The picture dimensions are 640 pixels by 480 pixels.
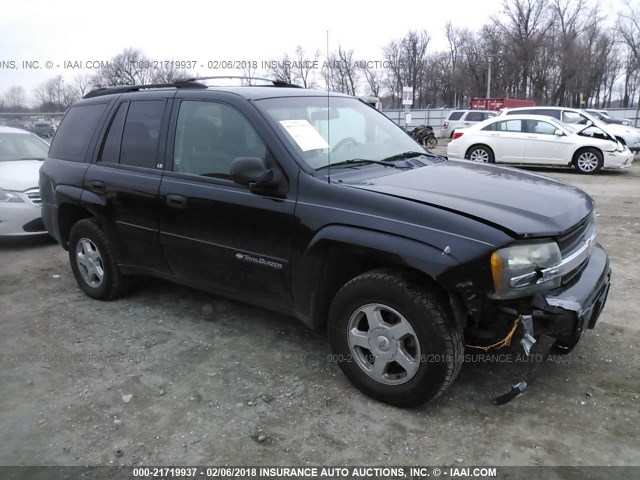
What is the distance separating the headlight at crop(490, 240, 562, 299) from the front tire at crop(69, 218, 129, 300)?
3.29m

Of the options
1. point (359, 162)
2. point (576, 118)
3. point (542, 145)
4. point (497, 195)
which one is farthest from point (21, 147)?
point (576, 118)

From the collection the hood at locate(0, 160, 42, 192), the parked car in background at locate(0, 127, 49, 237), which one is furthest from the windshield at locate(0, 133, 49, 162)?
the parked car in background at locate(0, 127, 49, 237)

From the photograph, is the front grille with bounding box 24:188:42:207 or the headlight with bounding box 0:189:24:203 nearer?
the headlight with bounding box 0:189:24:203

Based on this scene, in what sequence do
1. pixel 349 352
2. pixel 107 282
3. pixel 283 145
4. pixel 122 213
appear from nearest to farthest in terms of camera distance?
pixel 349 352 < pixel 283 145 < pixel 122 213 < pixel 107 282

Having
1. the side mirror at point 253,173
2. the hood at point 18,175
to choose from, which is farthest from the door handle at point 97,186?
the hood at point 18,175

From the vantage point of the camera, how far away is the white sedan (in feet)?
44.4

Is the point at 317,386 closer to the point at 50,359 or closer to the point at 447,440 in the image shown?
the point at 447,440

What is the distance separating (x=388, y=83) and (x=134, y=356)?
61.4 m

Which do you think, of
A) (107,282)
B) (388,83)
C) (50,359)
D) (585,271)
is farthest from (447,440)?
(388,83)

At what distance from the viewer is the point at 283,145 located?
3.35 m

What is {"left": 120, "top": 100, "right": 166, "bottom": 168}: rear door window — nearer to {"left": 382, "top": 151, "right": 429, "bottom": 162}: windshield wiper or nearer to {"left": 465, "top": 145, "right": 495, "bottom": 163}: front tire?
{"left": 382, "top": 151, "right": 429, "bottom": 162}: windshield wiper

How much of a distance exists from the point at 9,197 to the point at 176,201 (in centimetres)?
418

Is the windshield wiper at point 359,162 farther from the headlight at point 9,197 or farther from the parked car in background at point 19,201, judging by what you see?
the headlight at point 9,197

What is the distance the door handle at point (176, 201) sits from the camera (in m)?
3.80
